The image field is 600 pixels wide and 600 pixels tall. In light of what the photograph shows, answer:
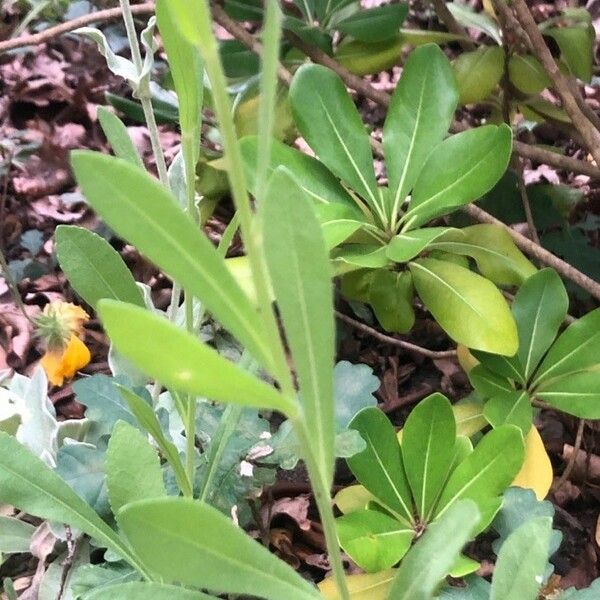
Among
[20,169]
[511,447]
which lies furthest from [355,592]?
[20,169]

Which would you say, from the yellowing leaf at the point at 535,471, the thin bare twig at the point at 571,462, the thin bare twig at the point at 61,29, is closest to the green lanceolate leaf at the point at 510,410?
the yellowing leaf at the point at 535,471

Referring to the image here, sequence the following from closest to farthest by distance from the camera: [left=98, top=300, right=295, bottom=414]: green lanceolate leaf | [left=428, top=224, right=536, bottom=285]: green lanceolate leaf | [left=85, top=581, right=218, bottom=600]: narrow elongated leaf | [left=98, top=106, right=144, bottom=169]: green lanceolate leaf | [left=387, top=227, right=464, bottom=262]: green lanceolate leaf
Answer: [left=98, top=300, right=295, bottom=414]: green lanceolate leaf < [left=85, top=581, right=218, bottom=600]: narrow elongated leaf < [left=98, top=106, right=144, bottom=169]: green lanceolate leaf < [left=387, top=227, right=464, bottom=262]: green lanceolate leaf < [left=428, top=224, right=536, bottom=285]: green lanceolate leaf

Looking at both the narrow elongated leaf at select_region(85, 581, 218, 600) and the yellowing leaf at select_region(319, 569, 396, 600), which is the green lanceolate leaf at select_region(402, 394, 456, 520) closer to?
the yellowing leaf at select_region(319, 569, 396, 600)

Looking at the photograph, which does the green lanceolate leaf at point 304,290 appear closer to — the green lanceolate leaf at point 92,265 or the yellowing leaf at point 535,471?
the green lanceolate leaf at point 92,265

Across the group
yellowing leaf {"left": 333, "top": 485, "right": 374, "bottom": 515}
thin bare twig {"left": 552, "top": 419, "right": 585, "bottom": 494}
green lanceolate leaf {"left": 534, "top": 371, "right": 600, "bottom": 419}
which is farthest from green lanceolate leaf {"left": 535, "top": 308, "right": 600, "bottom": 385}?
yellowing leaf {"left": 333, "top": 485, "right": 374, "bottom": 515}

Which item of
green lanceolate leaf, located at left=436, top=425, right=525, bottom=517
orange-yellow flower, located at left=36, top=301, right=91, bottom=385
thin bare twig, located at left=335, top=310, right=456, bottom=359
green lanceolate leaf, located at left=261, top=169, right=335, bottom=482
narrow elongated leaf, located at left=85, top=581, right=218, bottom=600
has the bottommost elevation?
thin bare twig, located at left=335, top=310, right=456, bottom=359
